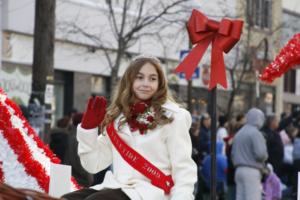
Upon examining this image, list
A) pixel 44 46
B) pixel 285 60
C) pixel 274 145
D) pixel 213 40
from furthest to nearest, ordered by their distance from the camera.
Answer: pixel 274 145 → pixel 44 46 → pixel 213 40 → pixel 285 60

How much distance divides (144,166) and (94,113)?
44 centimetres

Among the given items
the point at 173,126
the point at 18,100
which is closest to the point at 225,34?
the point at 173,126

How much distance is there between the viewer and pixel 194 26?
5.59 m

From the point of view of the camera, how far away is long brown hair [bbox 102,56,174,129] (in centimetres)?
449

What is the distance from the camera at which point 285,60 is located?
486 cm

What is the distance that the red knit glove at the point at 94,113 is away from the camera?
14.6 ft

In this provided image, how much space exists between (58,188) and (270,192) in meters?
9.56

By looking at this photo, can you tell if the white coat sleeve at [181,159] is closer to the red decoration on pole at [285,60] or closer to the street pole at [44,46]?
the red decoration on pole at [285,60]

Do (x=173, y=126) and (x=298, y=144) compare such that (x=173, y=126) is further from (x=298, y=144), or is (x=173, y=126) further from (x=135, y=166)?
(x=298, y=144)

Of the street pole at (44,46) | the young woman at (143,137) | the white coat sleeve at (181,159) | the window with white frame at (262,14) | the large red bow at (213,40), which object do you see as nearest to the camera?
the white coat sleeve at (181,159)

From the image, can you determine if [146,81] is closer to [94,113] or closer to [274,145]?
[94,113]

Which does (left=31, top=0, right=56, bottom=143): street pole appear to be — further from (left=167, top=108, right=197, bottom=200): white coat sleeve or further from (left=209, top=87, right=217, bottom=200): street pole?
(left=167, top=108, right=197, bottom=200): white coat sleeve

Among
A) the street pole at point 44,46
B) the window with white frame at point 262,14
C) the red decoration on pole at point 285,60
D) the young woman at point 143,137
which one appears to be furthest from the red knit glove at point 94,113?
the window with white frame at point 262,14

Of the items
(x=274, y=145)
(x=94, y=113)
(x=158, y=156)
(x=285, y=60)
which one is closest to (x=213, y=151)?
(x=285, y=60)
